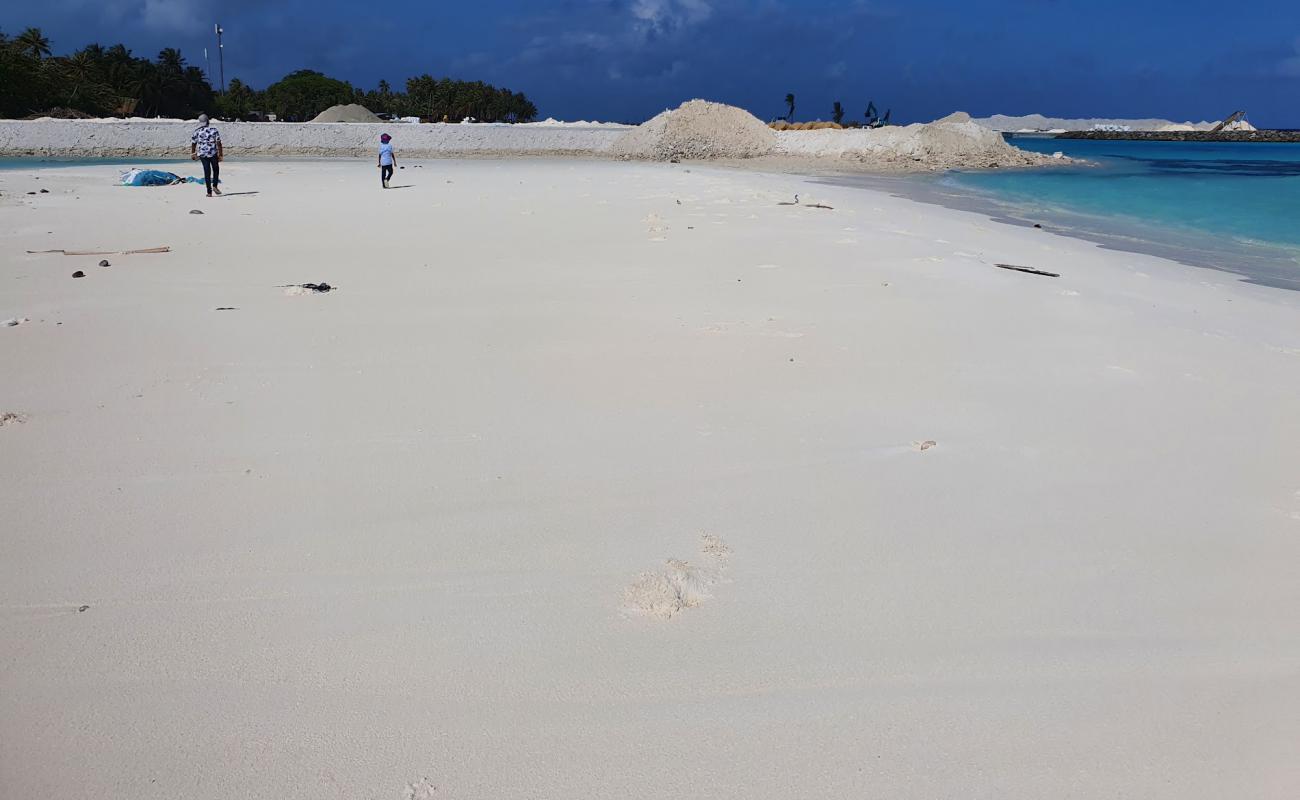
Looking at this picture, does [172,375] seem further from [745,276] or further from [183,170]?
[183,170]

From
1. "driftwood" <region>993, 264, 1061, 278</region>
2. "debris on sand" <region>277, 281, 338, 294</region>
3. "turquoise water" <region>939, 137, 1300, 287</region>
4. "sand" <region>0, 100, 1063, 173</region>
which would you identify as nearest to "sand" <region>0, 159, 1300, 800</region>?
"debris on sand" <region>277, 281, 338, 294</region>

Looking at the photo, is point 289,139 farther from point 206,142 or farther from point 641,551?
point 641,551

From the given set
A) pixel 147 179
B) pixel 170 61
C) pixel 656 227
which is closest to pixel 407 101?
pixel 170 61

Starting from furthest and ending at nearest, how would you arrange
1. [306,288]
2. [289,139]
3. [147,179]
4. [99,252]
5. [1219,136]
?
[1219,136], [289,139], [147,179], [99,252], [306,288]

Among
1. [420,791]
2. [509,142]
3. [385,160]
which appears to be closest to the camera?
[420,791]

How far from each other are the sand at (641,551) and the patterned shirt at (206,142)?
8.99 m

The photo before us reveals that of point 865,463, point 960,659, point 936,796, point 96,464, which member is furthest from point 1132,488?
point 96,464

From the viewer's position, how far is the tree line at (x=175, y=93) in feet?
127

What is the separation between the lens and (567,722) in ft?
6.20

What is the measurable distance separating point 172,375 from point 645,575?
294 centimetres

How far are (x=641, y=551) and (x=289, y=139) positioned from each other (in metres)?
34.3

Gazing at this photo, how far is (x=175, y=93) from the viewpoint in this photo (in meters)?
47.7

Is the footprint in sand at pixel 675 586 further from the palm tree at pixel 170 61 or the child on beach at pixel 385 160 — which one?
the palm tree at pixel 170 61

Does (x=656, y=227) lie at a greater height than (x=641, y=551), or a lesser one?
→ greater
